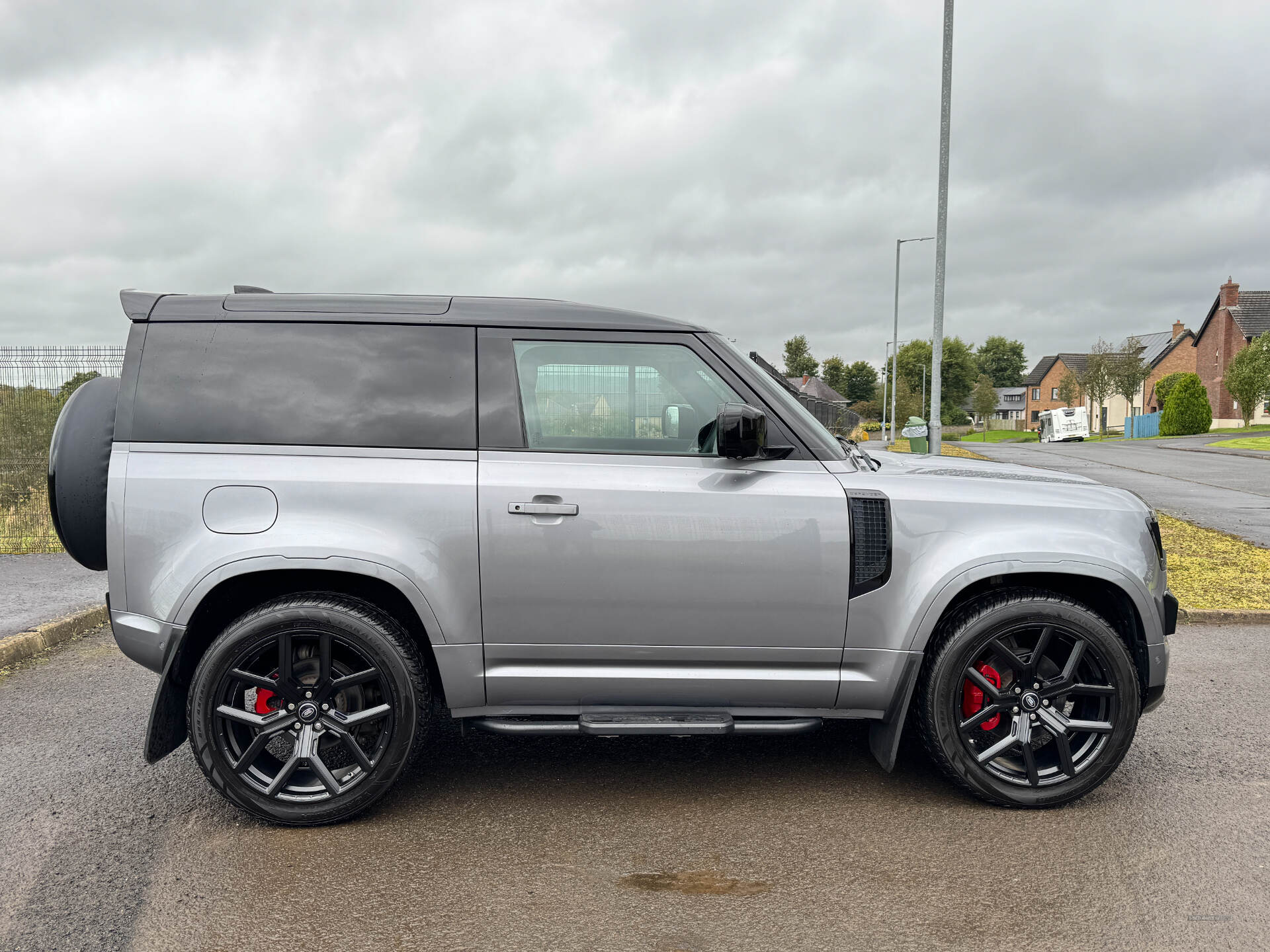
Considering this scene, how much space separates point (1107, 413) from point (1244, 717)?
295 feet

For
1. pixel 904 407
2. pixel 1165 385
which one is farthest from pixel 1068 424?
pixel 904 407

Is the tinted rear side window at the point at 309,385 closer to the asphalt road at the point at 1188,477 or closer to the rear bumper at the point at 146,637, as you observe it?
the rear bumper at the point at 146,637

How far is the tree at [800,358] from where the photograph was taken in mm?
115500

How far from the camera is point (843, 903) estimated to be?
288 centimetres

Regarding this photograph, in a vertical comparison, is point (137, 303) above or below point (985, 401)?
above

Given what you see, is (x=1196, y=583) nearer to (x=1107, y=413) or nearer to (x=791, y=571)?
(x=791, y=571)

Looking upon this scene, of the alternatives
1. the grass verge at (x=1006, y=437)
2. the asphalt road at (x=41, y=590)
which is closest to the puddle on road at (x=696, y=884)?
the asphalt road at (x=41, y=590)

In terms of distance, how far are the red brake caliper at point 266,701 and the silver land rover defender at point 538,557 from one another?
1 centimetres

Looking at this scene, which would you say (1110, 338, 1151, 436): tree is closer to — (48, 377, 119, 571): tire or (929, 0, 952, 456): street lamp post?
(929, 0, 952, 456): street lamp post

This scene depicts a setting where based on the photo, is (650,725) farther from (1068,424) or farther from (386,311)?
(1068,424)

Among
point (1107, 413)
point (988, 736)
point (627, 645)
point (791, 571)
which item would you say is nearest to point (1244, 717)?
point (988, 736)

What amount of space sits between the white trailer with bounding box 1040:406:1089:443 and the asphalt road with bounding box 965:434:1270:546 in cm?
2563

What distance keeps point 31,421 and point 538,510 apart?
874cm

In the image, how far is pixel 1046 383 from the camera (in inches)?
4094
